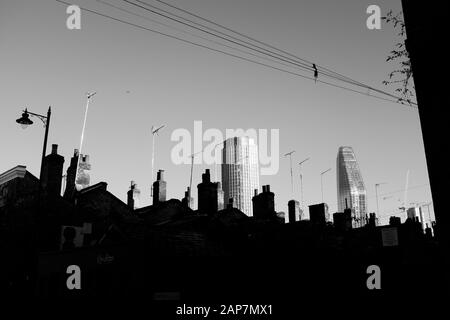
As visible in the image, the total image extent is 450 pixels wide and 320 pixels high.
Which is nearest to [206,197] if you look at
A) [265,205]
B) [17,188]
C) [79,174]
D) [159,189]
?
[265,205]

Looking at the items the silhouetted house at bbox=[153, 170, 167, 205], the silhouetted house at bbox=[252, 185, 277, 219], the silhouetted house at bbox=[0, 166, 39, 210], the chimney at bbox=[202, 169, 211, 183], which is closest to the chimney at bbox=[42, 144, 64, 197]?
the silhouetted house at bbox=[0, 166, 39, 210]

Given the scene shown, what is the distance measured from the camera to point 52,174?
910 inches

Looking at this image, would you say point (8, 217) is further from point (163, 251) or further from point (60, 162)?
point (163, 251)

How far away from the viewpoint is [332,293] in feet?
49.8

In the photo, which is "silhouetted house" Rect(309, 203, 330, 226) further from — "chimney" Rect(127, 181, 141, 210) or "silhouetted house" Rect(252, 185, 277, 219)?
"chimney" Rect(127, 181, 141, 210)

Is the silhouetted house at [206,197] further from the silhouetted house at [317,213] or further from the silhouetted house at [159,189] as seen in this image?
the silhouetted house at [317,213]

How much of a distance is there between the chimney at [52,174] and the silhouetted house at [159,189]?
40.2ft

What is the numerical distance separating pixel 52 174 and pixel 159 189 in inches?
518

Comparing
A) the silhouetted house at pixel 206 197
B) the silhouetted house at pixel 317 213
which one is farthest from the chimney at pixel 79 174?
the silhouetted house at pixel 317 213

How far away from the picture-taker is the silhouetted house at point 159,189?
1375 inches

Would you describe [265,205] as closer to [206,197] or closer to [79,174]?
[206,197]

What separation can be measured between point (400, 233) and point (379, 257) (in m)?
9.38

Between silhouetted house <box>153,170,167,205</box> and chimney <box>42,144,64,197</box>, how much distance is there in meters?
12.2

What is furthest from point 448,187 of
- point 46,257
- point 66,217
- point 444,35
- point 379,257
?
point 66,217
